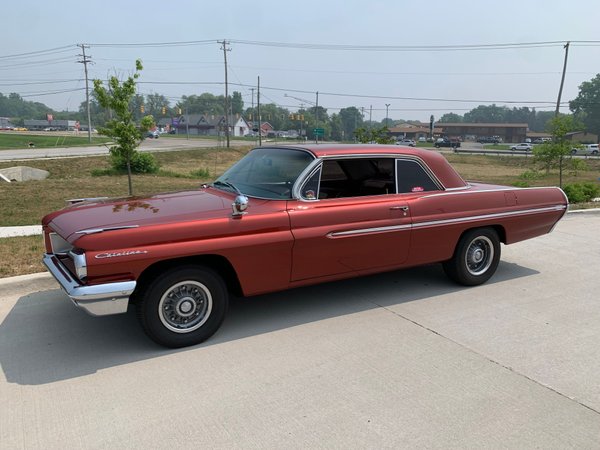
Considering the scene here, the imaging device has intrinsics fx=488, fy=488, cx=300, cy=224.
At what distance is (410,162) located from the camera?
5.23m

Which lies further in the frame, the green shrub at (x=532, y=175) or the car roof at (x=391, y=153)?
the green shrub at (x=532, y=175)

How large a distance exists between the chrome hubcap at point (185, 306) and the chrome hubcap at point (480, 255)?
3.10 meters

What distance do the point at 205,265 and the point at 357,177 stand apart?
6.27 feet

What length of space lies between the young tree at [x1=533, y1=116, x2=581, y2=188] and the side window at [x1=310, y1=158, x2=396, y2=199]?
10273 millimetres

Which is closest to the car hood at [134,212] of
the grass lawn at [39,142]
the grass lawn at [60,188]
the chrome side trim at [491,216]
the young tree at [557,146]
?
the chrome side trim at [491,216]

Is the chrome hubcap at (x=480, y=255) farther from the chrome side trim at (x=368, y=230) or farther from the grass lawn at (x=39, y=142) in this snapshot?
the grass lawn at (x=39, y=142)

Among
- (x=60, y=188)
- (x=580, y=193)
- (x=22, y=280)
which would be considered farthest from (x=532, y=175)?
(x=22, y=280)

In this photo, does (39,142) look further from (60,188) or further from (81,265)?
(81,265)

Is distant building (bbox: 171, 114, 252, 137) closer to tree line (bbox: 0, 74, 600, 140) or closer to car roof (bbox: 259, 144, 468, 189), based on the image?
tree line (bbox: 0, 74, 600, 140)

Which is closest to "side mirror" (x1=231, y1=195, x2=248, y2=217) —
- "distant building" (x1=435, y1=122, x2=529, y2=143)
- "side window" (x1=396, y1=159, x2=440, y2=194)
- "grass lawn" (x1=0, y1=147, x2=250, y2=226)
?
"side window" (x1=396, y1=159, x2=440, y2=194)

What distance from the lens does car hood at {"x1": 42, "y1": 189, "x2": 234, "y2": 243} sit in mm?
3766

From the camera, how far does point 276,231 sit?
13.7ft

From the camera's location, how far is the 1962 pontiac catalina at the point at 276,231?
12.1 ft

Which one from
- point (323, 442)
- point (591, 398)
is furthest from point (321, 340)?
point (591, 398)
